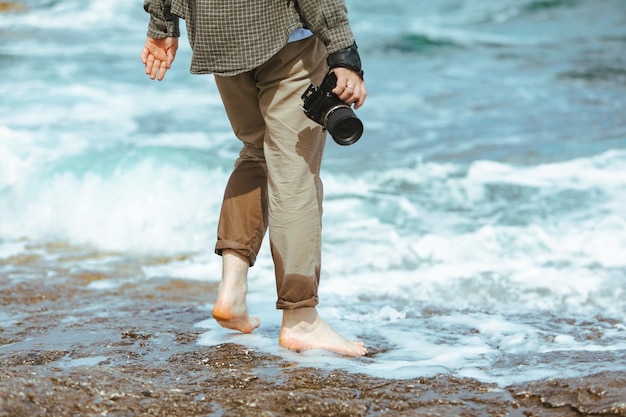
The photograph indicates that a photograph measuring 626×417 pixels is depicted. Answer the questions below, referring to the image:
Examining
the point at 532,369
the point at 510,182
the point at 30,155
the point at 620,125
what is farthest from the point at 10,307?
the point at 620,125

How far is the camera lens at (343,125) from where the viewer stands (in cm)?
268

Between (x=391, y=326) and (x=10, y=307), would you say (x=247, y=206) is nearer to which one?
(x=391, y=326)

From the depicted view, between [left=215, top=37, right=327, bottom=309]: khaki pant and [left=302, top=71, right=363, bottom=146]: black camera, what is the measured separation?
121 millimetres

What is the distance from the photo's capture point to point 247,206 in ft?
10.6

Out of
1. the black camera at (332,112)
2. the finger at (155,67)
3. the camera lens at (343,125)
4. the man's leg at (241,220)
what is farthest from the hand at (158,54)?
the camera lens at (343,125)

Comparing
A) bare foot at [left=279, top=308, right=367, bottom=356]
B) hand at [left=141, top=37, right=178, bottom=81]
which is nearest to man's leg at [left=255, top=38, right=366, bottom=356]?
bare foot at [left=279, top=308, right=367, bottom=356]

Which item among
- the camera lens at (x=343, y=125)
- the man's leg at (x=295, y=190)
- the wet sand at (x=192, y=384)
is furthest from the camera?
the man's leg at (x=295, y=190)

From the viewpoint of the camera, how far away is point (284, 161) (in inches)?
117

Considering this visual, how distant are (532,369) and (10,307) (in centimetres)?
243

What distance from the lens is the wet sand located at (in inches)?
91.5

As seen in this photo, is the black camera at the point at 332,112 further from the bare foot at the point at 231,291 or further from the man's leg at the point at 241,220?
the bare foot at the point at 231,291

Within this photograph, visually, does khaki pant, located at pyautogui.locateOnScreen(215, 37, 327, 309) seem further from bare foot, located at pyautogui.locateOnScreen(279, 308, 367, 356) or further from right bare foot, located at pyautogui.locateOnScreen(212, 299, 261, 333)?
right bare foot, located at pyautogui.locateOnScreen(212, 299, 261, 333)

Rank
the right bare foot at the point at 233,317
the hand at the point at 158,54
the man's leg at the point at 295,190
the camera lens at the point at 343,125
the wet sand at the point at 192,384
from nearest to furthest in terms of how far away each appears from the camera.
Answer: the wet sand at the point at 192,384 < the camera lens at the point at 343,125 < the man's leg at the point at 295,190 < the hand at the point at 158,54 < the right bare foot at the point at 233,317

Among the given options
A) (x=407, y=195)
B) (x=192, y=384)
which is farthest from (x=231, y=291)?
(x=407, y=195)
